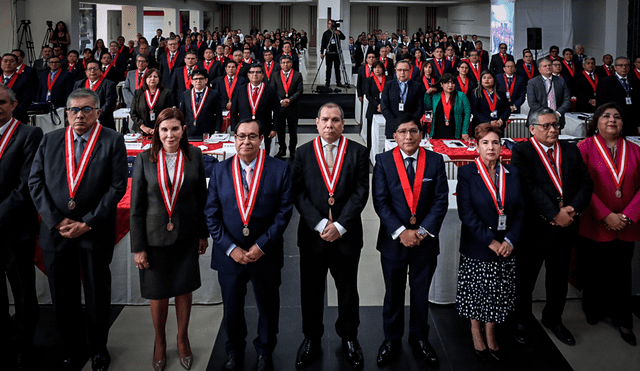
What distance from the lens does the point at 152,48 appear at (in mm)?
15695

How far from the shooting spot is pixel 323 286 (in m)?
3.29

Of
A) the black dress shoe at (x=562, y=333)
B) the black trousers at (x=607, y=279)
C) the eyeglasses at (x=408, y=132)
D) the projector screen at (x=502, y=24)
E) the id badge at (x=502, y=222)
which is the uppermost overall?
the projector screen at (x=502, y=24)

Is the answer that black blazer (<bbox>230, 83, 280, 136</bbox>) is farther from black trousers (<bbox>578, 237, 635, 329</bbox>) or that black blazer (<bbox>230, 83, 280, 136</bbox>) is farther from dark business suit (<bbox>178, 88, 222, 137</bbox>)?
black trousers (<bbox>578, 237, 635, 329</bbox>)

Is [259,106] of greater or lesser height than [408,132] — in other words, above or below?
above

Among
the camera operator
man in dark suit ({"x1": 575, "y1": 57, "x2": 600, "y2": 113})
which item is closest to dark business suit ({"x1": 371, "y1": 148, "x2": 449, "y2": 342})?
man in dark suit ({"x1": 575, "y1": 57, "x2": 600, "y2": 113})

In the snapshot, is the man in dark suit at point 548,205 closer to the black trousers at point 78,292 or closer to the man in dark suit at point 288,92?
the black trousers at point 78,292

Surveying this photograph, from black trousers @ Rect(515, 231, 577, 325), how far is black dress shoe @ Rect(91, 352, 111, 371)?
8.48 ft

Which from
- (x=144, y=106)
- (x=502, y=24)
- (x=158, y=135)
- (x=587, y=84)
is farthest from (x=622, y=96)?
(x=502, y=24)

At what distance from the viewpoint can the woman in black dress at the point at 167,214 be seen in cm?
302

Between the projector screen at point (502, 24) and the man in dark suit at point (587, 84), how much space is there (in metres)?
8.10

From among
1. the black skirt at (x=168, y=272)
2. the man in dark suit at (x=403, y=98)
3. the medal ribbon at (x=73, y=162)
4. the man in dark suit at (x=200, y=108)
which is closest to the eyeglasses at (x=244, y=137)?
the black skirt at (x=168, y=272)

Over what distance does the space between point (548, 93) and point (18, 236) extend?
673 centimetres

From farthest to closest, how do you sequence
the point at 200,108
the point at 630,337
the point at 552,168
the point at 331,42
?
the point at 331,42
the point at 200,108
the point at 630,337
the point at 552,168

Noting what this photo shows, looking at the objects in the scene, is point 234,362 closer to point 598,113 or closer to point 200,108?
point 598,113
